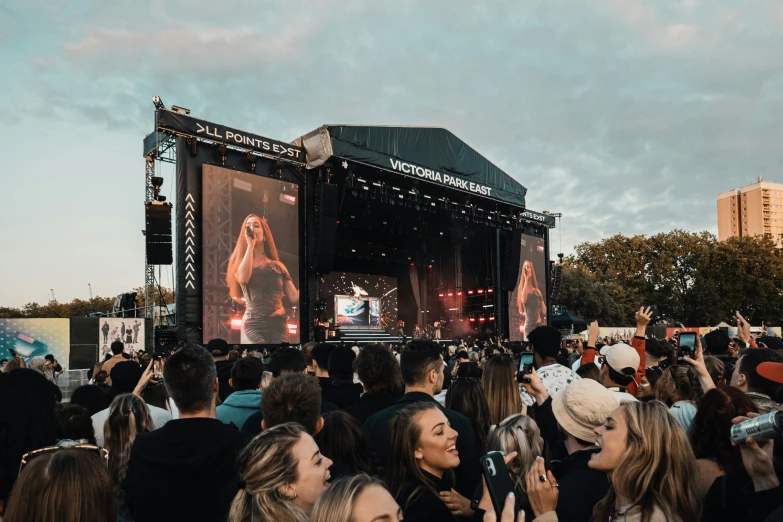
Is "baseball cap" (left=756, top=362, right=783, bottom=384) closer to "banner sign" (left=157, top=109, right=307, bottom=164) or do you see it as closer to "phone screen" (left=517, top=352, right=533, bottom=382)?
"phone screen" (left=517, top=352, right=533, bottom=382)

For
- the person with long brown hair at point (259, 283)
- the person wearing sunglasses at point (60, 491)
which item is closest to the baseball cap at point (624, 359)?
the person wearing sunglasses at point (60, 491)

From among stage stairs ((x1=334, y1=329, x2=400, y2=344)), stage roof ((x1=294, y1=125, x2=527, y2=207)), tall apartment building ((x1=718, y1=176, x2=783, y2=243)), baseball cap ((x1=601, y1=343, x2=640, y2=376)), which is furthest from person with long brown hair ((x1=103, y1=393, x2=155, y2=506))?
tall apartment building ((x1=718, y1=176, x2=783, y2=243))

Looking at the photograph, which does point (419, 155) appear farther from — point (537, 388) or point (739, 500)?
point (739, 500)

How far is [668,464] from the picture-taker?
183 centimetres

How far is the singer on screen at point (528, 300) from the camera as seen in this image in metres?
24.8

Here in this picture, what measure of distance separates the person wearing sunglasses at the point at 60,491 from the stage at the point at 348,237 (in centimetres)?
1305

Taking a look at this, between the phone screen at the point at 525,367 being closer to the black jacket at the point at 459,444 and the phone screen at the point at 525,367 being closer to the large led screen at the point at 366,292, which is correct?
the black jacket at the point at 459,444

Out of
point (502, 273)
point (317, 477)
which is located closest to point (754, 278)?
point (502, 273)

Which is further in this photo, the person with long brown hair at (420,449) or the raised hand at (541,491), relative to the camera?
the person with long brown hair at (420,449)

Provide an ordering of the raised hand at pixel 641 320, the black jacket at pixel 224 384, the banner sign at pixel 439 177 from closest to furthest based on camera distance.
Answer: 1. the raised hand at pixel 641 320
2. the black jacket at pixel 224 384
3. the banner sign at pixel 439 177

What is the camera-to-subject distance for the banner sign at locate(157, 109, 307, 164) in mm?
13852

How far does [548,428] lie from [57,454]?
2500 mm

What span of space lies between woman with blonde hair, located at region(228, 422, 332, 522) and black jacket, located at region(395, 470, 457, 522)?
29 centimetres

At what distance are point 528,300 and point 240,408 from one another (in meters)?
22.7
